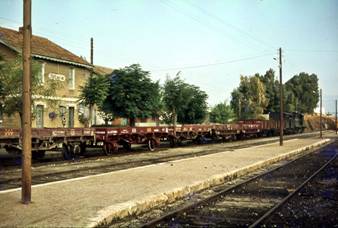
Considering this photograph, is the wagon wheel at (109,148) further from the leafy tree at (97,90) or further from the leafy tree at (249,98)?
the leafy tree at (249,98)

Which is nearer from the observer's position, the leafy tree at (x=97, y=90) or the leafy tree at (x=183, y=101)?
the leafy tree at (x=97, y=90)

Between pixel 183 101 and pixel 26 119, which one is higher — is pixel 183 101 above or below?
above

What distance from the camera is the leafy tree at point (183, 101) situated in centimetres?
4403

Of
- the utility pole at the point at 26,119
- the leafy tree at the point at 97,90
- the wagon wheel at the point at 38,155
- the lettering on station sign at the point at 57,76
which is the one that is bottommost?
the wagon wheel at the point at 38,155

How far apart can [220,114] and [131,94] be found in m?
32.7

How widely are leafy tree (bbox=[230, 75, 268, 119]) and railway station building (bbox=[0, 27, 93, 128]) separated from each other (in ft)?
143

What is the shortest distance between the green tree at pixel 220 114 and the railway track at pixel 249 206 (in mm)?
47606

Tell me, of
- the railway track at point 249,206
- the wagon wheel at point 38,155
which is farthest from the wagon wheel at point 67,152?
the railway track at point 249,206

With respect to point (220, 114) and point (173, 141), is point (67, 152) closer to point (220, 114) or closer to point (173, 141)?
point (173, 141)

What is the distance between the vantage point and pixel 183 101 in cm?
4438

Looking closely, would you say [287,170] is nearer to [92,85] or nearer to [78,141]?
[78,141]

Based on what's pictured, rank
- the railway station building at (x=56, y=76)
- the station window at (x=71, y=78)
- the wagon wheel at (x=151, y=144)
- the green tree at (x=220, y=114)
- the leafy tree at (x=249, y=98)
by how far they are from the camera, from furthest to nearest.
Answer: the leafy tree at (x=249, y=98) → the green tree at (x=220, y=114) → the station window at (x=71, y=78) → the railway station building at (x=56, y=76) → the wagon wheel at (x=151, y=144)

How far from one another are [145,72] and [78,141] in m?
11.5

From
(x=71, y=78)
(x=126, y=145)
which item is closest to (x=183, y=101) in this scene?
(x=71, y=78)
